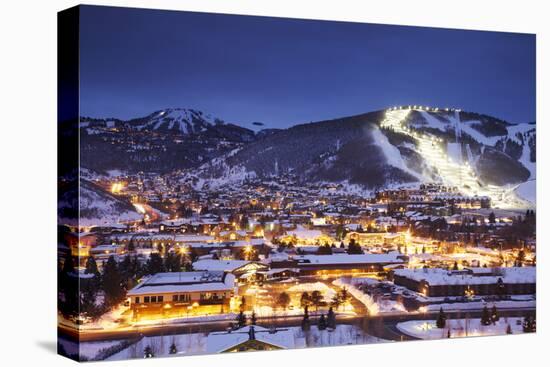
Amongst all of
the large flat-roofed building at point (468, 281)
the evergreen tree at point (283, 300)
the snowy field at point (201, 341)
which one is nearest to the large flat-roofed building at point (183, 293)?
the snowy field at point (201, 341)

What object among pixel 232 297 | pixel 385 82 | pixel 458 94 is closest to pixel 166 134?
pixel 232 297

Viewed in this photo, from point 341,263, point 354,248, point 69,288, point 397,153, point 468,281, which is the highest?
point 397,153

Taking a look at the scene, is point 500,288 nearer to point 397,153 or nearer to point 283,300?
point 397,153

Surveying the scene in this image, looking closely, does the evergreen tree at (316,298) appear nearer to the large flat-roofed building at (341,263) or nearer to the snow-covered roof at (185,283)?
the large flat-roofed building at (341,263)

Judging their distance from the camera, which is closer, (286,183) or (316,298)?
(316,298)

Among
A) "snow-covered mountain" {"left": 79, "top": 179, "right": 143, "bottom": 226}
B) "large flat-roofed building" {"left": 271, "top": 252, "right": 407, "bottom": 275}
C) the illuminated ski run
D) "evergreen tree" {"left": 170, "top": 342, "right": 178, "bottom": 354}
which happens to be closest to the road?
"evergreen tree" {"left": 170, "top": 342, "right": 178, "bottom": 354}

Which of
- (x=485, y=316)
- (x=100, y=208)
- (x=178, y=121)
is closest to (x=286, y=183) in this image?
(x=178, y=121)

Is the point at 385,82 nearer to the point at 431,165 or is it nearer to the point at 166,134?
the point at 431,165
